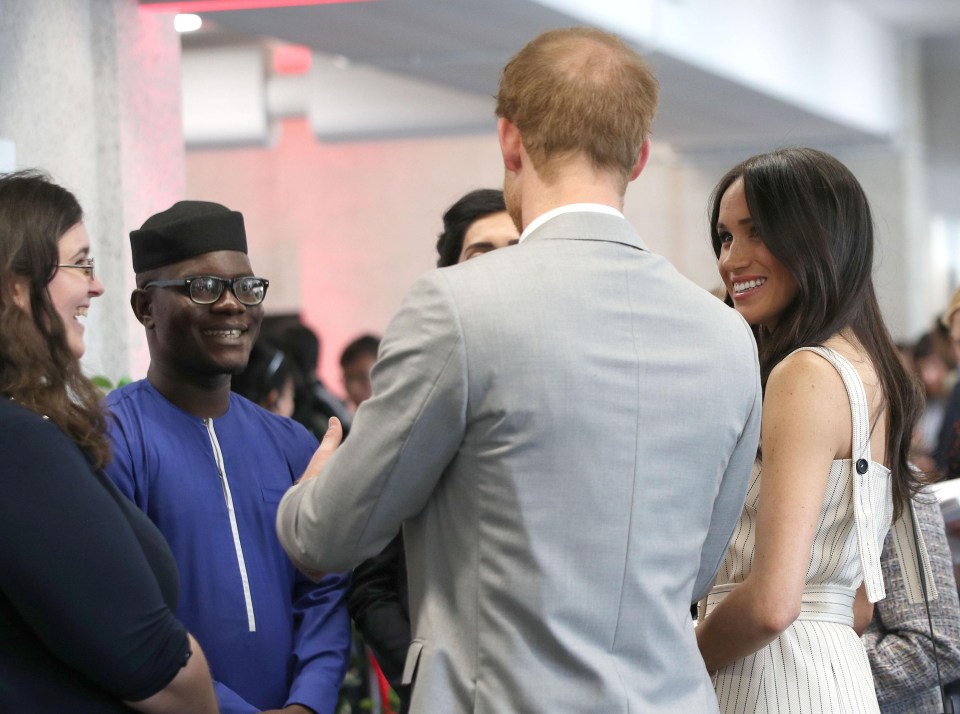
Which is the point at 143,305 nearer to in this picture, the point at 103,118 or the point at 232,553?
the point at 232,553

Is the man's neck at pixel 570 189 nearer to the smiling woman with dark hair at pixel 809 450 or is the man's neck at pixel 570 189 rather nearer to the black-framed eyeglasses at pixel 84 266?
the smiling woman with dark hair at pixel 809 450

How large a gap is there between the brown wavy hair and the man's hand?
0.88 ft

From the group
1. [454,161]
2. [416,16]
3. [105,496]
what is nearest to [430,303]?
[105,496]

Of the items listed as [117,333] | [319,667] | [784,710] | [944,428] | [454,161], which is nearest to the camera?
[784,710]

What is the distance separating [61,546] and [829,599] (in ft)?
3.92

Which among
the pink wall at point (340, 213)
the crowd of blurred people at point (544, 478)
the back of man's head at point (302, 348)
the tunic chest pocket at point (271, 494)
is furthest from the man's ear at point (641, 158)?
the pink wall at point (340, 213)

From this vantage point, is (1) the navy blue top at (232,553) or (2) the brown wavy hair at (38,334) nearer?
(2) the brown wavy hair at (38,334)

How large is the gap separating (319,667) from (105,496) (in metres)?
0.68

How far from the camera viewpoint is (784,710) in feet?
6.63

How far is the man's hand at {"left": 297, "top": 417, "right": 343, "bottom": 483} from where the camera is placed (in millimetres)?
1730

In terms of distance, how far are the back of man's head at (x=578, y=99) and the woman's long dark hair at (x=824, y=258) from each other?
53 centimetres

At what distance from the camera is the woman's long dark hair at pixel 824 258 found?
2070 mm

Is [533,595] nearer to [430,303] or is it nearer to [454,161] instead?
[430,303]

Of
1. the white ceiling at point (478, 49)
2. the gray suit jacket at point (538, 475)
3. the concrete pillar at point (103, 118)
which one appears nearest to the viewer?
the gray suit jacket at point (538, 475)
